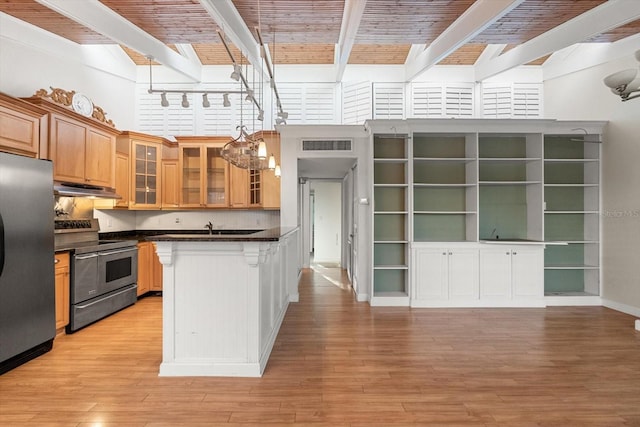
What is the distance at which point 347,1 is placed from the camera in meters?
3.54

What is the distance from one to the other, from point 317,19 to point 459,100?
3.36 meters

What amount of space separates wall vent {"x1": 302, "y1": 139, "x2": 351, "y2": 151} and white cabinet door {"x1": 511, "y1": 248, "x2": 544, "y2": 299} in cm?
275

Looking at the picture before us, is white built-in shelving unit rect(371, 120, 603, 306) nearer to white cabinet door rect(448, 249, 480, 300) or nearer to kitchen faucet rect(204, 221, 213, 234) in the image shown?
white cabinet door rect(448, 249, 480, 300)

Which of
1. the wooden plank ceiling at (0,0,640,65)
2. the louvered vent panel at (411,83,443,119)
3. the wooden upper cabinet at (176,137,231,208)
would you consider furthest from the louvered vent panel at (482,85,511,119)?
the wooden upper cabinet at (176,137,231,208)

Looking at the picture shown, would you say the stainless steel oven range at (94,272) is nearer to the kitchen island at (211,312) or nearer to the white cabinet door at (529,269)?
the kitchen island at (211,312)

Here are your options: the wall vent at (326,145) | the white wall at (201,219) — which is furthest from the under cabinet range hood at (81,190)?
the wall vent at (326,145)

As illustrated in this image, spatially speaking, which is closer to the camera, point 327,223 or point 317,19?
point 317,19

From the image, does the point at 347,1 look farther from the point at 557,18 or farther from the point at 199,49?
the point at 199,49

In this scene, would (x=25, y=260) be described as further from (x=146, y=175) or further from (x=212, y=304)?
(x=146, y=175)

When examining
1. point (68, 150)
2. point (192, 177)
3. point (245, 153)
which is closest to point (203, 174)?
point (192, 177)

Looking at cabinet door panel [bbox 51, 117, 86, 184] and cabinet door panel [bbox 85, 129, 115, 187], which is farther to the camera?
cabinet door panel [bbox 85, 129, 115, 187]

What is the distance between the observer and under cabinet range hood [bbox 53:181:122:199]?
364 cm

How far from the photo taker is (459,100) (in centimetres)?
602

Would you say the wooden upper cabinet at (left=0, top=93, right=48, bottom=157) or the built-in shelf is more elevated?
the wooden upper cabinet at (left=0, top=93, right=48, bottom=157)
